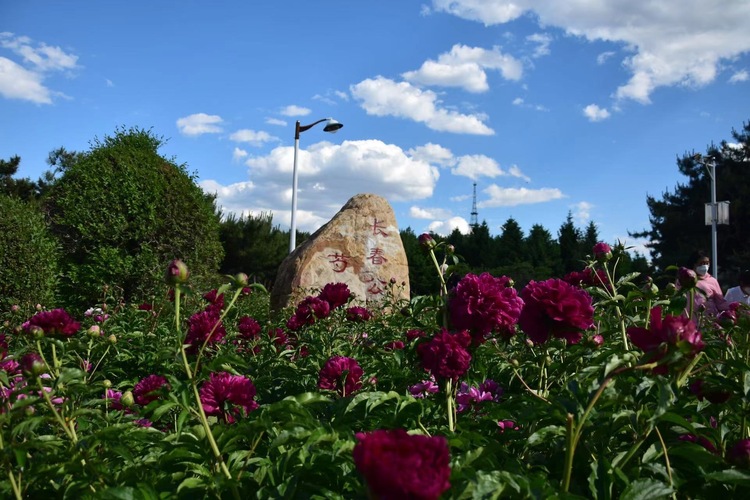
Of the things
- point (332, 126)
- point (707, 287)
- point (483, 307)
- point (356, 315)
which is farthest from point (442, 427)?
point (332, 126)

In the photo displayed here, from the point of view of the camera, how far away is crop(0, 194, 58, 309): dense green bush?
686 cm

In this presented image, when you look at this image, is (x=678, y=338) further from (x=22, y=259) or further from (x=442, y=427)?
(x=22, y=259)

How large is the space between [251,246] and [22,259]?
1747 cm

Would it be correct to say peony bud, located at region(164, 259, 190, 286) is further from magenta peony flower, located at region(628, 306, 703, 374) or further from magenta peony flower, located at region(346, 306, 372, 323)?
magenta peony flower, located at region(346, 306, 372, 323)

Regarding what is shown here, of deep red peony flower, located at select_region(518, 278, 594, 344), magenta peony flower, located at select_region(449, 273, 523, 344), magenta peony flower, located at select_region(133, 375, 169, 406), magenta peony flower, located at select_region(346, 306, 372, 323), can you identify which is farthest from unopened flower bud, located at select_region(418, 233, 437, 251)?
magenta peony flower, located at select_region(346, 306, 372, 323)

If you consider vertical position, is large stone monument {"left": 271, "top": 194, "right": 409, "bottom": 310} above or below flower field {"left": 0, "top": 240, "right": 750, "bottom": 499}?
above

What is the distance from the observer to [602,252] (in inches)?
100

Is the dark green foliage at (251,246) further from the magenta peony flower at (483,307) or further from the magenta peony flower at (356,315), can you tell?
the magenta peony flower at (483,307)

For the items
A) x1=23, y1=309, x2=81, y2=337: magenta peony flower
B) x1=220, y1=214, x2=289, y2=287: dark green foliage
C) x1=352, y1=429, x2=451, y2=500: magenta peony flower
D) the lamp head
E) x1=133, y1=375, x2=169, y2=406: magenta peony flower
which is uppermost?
the lamp head

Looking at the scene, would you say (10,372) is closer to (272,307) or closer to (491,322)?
(491,322)

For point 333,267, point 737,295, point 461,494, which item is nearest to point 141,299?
point 333,267

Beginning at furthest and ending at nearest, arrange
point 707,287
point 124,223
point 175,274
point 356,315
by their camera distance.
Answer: point 124,223 < point 707,287 < point 356,315 < point 175,274

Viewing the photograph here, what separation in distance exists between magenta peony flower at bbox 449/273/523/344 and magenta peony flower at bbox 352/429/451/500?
950mm

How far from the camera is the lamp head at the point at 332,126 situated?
12.5m
